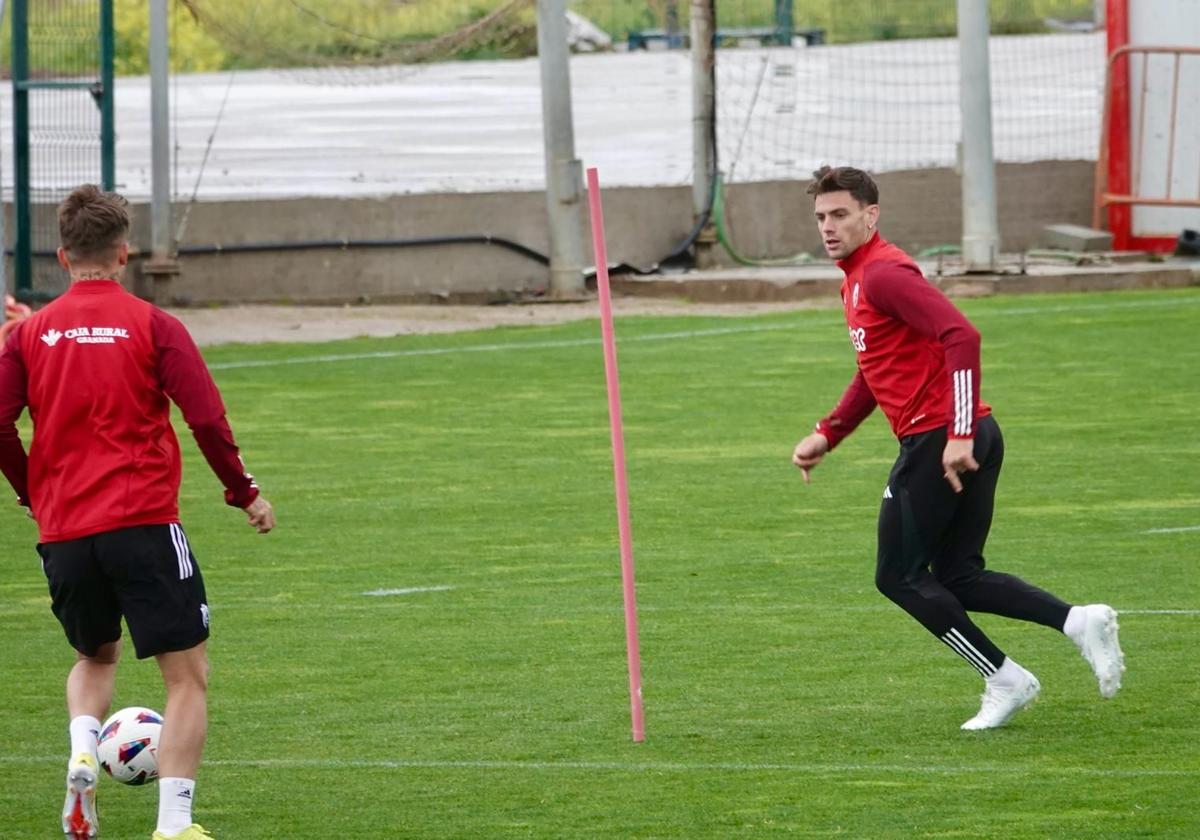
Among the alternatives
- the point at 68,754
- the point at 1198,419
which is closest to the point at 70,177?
the point at 1198,419

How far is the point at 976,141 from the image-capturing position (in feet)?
82.2

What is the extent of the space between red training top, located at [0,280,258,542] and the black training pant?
2.29 meters

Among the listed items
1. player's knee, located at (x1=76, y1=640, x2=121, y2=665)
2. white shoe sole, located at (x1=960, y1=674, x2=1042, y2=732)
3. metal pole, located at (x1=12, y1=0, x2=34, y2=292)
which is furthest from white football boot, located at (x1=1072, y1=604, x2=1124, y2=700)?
metal pole, located at (x1=12, y1=0, x2=34, y2=292)

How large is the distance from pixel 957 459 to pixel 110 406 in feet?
8.47

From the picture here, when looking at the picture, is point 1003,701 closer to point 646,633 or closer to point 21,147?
point 646,633

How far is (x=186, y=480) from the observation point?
14289 mm

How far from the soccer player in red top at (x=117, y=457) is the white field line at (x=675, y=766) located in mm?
1115

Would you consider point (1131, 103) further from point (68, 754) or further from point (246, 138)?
point (68, 754)

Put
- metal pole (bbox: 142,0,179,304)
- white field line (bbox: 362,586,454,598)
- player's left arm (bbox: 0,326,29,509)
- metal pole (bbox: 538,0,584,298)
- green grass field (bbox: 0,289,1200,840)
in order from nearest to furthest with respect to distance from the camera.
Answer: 1. player's left arm (bbox: 0,326,29,509)
2. green grass field (bbox: 0,289,1200,840)
3. white field line (bbox: 362,586,454,598)
4. metal pole (bbox: 142,0,179,304)
5. metal pole (bbox: 538,0,584,298)

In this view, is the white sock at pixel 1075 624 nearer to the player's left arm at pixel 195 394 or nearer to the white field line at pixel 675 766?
the white field line at pixel 675 766

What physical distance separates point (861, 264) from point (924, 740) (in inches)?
60.2

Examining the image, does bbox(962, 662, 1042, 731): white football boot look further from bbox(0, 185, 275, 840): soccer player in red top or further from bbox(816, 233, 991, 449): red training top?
bbox(0, 185, 275, 840): soccer player in red top

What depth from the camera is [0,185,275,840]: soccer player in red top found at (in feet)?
19.8

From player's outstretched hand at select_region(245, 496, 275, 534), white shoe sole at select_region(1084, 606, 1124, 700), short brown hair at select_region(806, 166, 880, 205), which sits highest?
short brown hair at select_region(806, 166, 880, 205)
